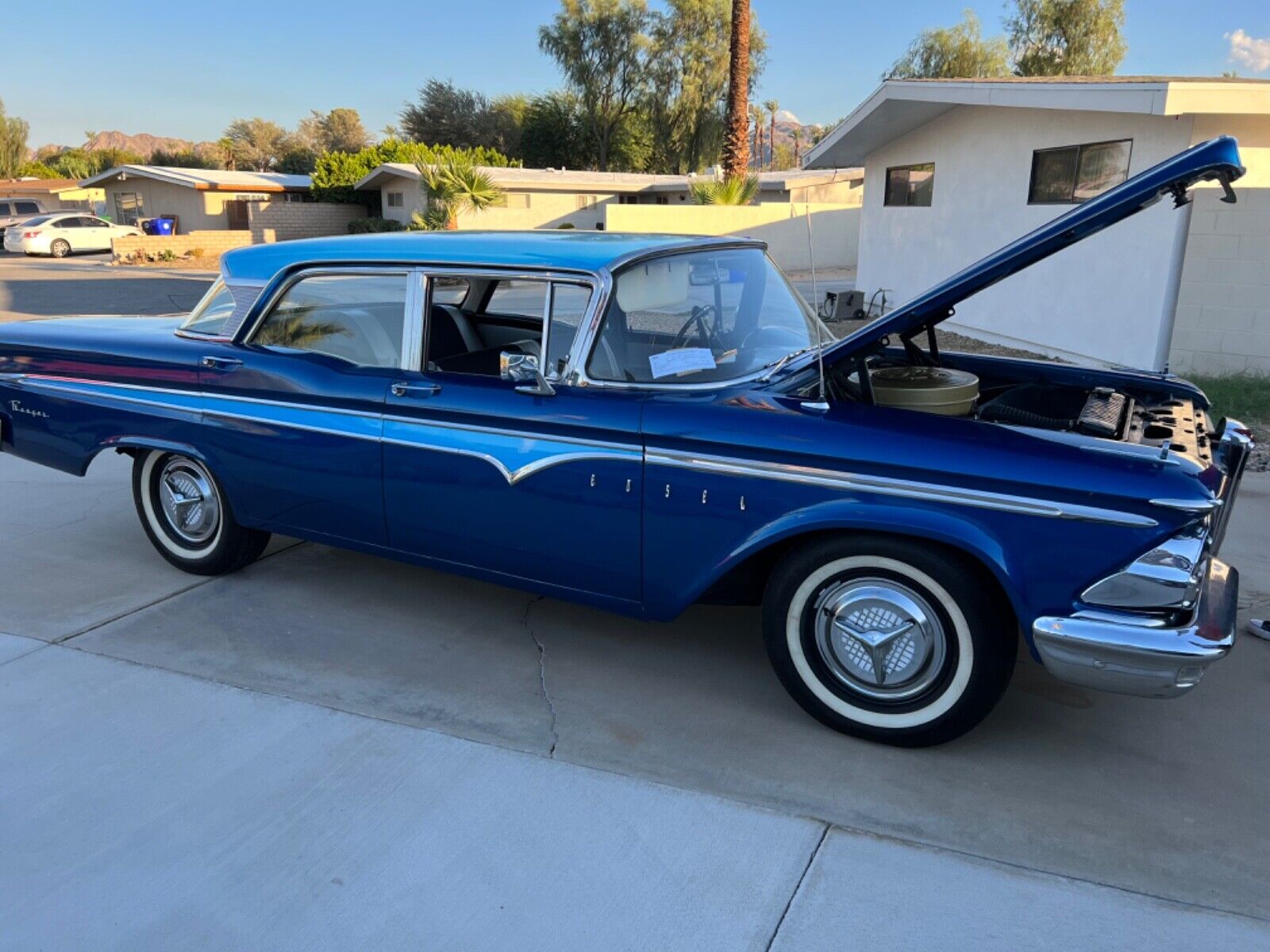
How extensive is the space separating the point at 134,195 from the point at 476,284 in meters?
42.9

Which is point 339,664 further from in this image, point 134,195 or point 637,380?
point 134,195

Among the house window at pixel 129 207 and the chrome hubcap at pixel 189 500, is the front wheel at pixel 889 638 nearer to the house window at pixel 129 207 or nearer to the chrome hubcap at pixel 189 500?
the chrome hubcap at pixel 189 500

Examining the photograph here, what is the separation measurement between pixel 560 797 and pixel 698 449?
1.19m

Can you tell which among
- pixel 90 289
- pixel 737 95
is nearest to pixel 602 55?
pixel 737 95

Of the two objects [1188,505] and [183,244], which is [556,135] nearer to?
[183,244]

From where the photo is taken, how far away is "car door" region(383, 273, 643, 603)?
3.44 m

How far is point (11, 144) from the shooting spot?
7050 cm

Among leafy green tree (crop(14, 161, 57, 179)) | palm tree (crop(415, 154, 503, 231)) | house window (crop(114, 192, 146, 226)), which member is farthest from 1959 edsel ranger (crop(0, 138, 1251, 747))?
leafy green tree (crop(14, 161, 57, 179))

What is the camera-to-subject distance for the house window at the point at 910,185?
1414cm

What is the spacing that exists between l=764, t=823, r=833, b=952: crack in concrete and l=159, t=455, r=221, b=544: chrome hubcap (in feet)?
10.5

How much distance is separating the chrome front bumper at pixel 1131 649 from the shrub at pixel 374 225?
1229 inches

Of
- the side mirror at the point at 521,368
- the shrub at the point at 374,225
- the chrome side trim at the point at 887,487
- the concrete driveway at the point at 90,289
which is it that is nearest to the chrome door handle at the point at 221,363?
the side mirror at the point at 521,368

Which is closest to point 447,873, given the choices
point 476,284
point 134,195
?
point 476,284

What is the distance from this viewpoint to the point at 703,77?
4634 cm
